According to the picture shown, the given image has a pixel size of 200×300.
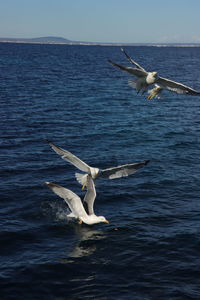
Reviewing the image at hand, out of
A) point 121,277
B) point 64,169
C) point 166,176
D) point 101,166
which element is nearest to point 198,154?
point 166,176

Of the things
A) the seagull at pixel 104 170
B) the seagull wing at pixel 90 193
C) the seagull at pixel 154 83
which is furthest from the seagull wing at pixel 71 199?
the seagull at pixel 154 83

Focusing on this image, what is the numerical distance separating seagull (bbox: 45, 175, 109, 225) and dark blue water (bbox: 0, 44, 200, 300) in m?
0.63

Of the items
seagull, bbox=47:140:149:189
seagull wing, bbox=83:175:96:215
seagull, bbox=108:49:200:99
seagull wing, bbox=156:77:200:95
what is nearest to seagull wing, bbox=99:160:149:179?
seagull, bbox=47:140:149:189

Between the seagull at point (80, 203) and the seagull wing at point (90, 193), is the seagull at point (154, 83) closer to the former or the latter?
the seagull wing at point (90, 193)

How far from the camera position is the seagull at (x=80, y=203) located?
2003 cm

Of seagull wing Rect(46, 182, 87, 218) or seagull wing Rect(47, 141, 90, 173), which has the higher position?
seagull wing Rect(47, 141, 90, 173)

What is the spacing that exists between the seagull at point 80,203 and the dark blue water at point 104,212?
625 mm

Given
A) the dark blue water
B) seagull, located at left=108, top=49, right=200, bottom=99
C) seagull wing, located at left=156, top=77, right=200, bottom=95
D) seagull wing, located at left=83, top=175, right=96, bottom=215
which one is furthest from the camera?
seagull wing, located at left=83, top=175, right=96, bottom=215

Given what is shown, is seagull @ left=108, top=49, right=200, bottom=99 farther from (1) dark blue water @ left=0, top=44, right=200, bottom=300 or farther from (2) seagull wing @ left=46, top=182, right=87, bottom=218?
(1) dark blue water @ left=0, top=44, right=200, bottom=300

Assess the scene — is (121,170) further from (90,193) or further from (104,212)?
(104,212)

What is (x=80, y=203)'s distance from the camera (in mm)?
20625

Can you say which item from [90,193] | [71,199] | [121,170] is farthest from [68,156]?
[71,199]

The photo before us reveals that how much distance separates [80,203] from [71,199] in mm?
466

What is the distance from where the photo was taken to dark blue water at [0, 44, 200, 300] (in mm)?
16922
